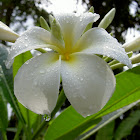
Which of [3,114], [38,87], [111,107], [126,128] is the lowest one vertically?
[126,128]

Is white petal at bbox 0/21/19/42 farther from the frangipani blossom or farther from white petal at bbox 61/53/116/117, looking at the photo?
white petal at bbox 61/53/116/117

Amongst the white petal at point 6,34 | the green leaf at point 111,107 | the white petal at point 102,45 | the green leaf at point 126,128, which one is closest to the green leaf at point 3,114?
the green leaf at point 111,107

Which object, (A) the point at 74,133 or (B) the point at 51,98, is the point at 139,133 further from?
(B) the point at 51,98

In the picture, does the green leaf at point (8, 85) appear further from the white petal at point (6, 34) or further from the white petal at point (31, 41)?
the white petal at point (31, 41)

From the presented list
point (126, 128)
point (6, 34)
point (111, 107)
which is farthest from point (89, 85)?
point (126, 128)

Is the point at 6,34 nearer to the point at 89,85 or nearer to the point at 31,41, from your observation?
the point at 31,41

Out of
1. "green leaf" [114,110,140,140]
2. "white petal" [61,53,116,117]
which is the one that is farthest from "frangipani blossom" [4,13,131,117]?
"green leaf" [114,110,140,140]

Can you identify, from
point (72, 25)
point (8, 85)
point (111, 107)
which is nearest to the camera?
point (72, 25)
